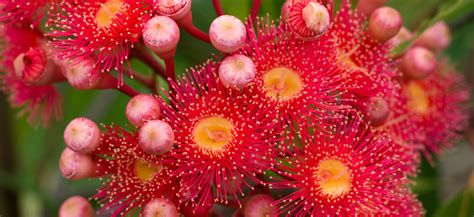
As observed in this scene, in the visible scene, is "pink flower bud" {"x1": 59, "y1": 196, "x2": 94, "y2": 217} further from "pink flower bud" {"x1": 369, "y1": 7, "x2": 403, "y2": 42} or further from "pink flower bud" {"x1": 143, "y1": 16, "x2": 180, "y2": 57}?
"pink flower bud" {"x1": 369, "y1": 7, "x2": 403, "y2": 42}

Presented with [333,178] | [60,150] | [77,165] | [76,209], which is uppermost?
[333,178]

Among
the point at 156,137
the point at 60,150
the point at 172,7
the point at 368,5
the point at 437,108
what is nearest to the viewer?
the point at 156,137

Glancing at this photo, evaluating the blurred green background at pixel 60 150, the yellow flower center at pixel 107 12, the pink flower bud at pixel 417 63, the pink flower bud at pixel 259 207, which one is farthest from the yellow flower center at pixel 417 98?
the yellow flower center at pixel 107 12

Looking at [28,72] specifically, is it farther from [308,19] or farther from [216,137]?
[308,19]

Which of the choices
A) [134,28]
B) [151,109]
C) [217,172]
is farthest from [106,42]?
[217,172]

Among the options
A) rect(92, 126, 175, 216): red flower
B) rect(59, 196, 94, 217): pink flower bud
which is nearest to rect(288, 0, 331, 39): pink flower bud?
rect(92, 126, 175, 216): red flower

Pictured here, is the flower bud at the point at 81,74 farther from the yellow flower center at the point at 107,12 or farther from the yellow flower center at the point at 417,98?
the yellow flower center at the point at 417,98

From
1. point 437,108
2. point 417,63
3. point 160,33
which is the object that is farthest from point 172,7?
point 437,108
